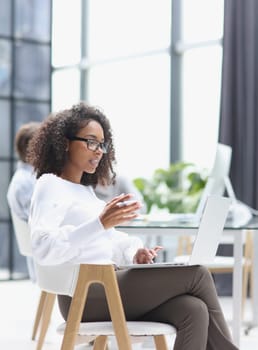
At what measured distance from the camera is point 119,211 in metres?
2.39

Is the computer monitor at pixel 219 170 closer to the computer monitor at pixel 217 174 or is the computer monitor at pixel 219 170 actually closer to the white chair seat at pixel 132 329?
the computer monitor at pixel 217 174

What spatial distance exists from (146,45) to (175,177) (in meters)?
1.40

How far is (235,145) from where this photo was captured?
6648 mm

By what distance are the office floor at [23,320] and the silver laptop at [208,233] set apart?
1.46m

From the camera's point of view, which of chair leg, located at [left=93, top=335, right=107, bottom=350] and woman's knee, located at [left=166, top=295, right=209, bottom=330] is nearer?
woman's knee, located at [left=166, top=295, right=209, bottom=330]

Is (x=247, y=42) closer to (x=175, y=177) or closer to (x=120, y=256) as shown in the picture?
(x=175, y=177)

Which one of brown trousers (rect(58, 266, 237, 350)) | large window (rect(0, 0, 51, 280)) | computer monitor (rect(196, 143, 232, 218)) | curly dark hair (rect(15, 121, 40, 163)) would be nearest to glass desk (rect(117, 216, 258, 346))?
computer monitor (rect(196, 143, 232, 218))

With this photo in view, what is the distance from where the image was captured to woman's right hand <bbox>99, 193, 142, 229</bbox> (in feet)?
7.75

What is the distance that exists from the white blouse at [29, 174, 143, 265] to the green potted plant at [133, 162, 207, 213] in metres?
3.99

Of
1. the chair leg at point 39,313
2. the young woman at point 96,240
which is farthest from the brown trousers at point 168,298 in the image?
the chair leg at point 39,313

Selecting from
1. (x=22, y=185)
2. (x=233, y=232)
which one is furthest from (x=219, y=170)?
(x=22, y=185)

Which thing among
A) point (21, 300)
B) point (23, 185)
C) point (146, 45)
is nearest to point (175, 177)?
point (146, 45)

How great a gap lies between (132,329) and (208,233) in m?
0.43

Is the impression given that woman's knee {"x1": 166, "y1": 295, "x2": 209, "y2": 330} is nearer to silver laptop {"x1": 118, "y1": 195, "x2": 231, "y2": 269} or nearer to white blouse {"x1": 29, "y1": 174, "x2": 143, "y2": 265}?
silver laptop {"x1": 118, "y1": 195, "x2": 231, "y2": 269}
